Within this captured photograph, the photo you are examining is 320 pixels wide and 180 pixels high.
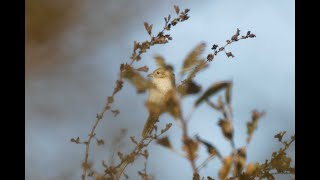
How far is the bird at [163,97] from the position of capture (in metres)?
0.62

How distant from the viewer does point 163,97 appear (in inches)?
26.8

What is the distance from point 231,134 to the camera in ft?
2.03

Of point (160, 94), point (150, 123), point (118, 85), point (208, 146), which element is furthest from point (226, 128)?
point (118, 85)

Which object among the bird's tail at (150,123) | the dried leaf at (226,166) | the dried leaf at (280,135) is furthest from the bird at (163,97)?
the dried leaf at (280,135)

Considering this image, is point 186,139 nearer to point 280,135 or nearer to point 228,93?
point 228,93

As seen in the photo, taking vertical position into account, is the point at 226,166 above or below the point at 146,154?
below

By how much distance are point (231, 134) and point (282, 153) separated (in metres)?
0.36

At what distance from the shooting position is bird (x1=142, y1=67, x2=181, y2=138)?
62 centimetres

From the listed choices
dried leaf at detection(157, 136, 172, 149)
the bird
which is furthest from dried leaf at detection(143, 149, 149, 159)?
dried leaf at detection(157, 136, 172, 149)

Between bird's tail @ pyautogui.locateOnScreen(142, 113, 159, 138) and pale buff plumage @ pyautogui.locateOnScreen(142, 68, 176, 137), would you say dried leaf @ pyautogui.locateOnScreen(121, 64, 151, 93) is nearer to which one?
pale buff plumage @ pyautogui.locateOnScreen(142, 68, 176, 137)

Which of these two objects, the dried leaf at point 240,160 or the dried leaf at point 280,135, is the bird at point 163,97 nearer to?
the dried leaf at point 240,160
